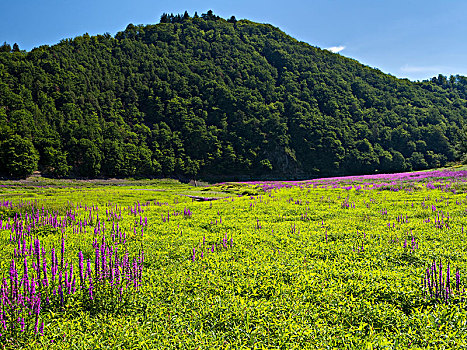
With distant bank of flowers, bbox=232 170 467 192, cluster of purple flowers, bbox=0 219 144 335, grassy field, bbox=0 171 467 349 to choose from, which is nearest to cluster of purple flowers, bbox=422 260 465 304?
grassy field, bbox=0 171 467 349

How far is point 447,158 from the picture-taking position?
12738 cm

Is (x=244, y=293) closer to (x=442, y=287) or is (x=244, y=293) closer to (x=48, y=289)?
(x=442, y=287)

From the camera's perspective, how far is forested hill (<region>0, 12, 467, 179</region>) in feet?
316

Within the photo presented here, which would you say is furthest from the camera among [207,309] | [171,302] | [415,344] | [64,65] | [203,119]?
[203,119]

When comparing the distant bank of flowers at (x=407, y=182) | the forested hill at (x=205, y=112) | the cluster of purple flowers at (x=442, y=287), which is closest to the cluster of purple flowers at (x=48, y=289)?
the cluster of purple flowers at (x=442, y=287)

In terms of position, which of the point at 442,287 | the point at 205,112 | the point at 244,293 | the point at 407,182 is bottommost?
the point at 244,293

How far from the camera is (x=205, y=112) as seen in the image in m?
136

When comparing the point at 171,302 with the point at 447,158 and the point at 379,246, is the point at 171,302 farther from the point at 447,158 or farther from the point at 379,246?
the point at 447,158

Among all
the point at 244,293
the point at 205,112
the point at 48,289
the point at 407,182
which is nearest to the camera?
the point at 48,289

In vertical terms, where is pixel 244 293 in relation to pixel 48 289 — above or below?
below

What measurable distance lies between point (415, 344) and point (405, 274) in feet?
11.1

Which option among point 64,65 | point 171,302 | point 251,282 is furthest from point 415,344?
point 64,65

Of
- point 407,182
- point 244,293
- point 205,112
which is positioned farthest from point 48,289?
point 205,112

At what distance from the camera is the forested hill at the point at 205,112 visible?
9644 centimetres
